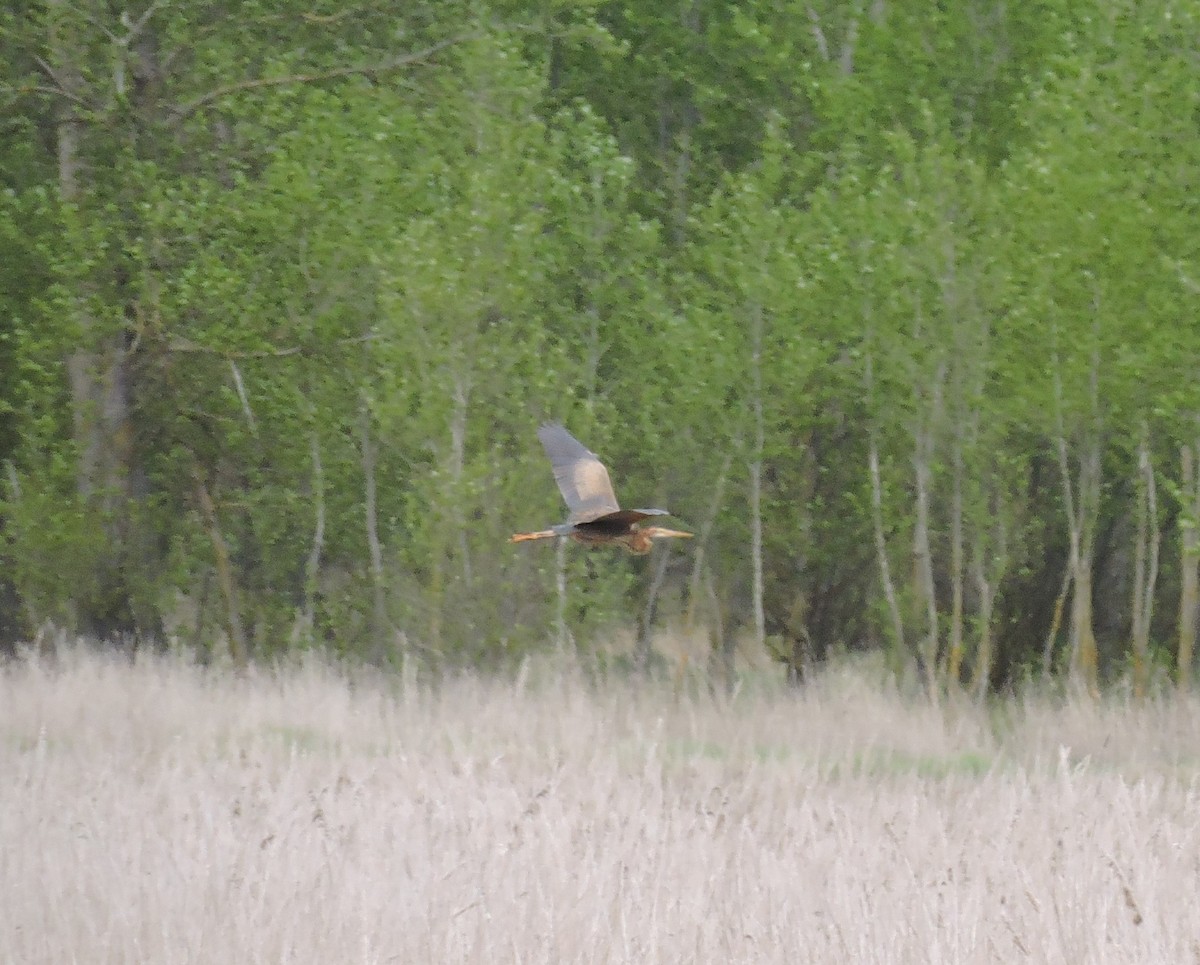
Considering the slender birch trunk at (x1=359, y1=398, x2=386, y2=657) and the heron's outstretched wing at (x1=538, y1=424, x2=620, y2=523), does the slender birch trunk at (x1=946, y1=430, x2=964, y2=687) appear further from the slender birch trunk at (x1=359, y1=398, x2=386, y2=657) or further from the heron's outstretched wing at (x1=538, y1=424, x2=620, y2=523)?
the heron's outstretched wing at (x1=538, y1=424, x2=620, y2=523)

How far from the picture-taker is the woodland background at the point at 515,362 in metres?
14.6

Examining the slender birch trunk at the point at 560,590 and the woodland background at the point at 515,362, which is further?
the slender birch trunk at the point at 560,590

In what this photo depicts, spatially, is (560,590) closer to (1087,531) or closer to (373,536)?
(373,536)

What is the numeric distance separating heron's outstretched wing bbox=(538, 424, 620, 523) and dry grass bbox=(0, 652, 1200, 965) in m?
1.19

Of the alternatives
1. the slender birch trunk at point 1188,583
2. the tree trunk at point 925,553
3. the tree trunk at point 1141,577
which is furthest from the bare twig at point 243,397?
the slender birch trunk at point 1188,583

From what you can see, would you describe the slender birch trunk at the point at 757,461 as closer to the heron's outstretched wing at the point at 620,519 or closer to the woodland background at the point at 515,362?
the woodland background at the point at 515,362

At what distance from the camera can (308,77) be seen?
1594 cm

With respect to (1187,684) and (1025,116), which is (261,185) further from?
(1187,684)

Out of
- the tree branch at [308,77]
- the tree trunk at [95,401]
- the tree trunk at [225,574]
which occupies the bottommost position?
the tree trunk at [225,574]

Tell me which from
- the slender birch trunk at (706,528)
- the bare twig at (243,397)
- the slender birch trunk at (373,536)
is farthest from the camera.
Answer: the slender birch trunk at (373,536)

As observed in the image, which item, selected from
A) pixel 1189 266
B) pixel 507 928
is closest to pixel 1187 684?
pixel 1189 266

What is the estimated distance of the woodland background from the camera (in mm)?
14586

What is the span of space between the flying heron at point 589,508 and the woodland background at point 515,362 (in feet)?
23.0

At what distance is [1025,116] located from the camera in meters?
18.0
